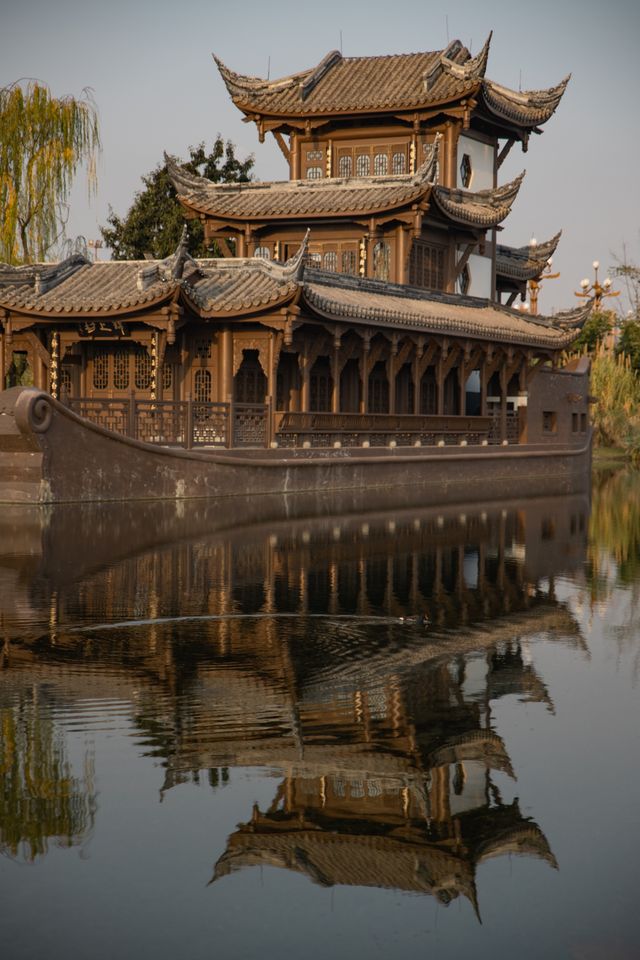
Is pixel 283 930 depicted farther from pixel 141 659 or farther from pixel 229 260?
pixel 229 260

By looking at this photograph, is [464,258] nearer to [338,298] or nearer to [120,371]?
[338,298]

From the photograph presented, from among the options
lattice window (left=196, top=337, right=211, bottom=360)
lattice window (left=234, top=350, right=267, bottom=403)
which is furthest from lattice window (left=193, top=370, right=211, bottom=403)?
lattice window (left=234, top=350, right=267, bottom=403)

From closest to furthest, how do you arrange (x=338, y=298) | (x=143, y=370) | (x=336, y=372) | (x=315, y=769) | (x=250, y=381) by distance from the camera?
1. (x=315, y=769)
2. (x=338, y=298)
3. (x=143, y=370)
4. (x=336, y=372)
5. (x=250, y=381)

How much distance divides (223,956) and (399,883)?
2.83 ft

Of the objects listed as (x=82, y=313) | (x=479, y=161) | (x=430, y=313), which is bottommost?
(x=82, y=313)

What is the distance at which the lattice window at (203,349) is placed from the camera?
97.9ft

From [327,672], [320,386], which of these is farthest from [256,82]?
[327,672]

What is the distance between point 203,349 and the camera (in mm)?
29938

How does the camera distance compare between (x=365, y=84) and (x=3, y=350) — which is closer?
(x=3, y=350)

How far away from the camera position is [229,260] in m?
Answer: 30.0

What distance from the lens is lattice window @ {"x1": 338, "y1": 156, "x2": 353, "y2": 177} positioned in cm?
3909

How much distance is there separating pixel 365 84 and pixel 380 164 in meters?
2.48

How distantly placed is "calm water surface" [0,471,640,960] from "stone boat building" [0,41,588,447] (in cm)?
1442

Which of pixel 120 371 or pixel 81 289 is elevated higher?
pixel 81 289
